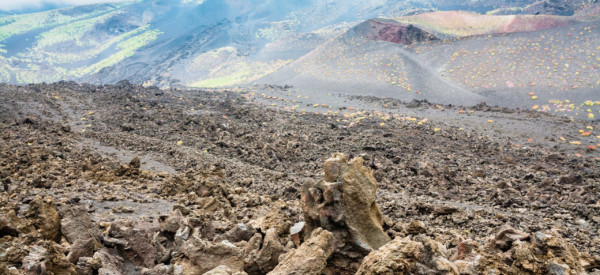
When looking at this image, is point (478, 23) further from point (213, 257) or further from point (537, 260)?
point (213, 257)

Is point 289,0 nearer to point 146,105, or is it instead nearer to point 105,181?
point 146,105

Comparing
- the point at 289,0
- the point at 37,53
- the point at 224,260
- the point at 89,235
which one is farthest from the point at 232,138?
the point at 289,0

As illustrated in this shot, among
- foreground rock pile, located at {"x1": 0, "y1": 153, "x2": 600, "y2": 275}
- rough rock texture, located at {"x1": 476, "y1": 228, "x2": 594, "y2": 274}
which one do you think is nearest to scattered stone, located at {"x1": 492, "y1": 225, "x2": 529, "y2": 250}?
foreground rock pile, located at {"x1": 0, "y1": 153, "x2": 600, "y2": 275}

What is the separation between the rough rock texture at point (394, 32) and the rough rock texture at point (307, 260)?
29.4 metres

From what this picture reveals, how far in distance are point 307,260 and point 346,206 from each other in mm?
757

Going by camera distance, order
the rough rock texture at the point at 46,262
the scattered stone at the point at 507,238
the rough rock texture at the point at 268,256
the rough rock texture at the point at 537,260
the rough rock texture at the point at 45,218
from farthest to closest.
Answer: the rough rock texture at the point at 45,218 → the scattered stone at the point at 507,238 → the rough rock texture at the point at 268,256 → the rough rock texture at the point at 46,262 → the rough rock texture at the point at 537,260

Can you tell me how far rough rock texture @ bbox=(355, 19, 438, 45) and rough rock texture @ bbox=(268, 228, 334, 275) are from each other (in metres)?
29.4

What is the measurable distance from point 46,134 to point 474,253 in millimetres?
10522

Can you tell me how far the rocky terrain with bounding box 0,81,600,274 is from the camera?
8.25 ft

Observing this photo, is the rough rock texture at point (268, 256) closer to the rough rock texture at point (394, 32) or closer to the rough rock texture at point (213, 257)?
the rough rock texture at point (213, 257)

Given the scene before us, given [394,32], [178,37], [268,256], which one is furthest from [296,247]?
[178,37]

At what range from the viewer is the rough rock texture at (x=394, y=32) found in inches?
1152

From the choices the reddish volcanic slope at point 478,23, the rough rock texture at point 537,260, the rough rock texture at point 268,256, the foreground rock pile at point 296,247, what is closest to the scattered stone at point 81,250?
the foreground rock pile at point 296,247

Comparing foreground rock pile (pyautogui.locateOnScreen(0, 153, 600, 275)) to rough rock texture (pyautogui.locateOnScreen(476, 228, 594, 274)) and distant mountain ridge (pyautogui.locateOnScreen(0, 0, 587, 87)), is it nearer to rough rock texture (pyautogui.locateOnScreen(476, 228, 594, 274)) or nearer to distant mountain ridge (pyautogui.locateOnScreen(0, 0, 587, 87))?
rough rock texture (pyautogui.locateOnScreen(476, 228, 594, 274))
